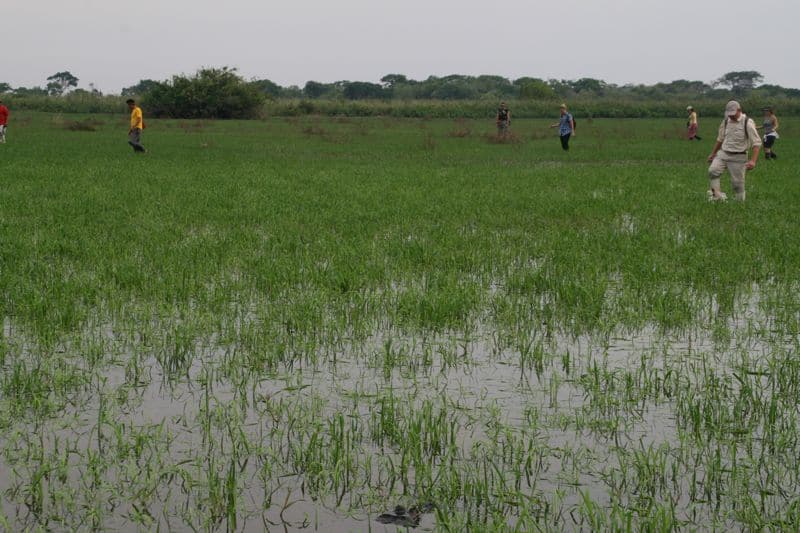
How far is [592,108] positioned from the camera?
69062 millimetres

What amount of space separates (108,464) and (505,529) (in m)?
2.01

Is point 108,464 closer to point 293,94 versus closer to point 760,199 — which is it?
point 760,199

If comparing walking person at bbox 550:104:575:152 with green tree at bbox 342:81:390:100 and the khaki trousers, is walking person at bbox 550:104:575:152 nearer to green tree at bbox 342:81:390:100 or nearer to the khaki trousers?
the khaki trousers

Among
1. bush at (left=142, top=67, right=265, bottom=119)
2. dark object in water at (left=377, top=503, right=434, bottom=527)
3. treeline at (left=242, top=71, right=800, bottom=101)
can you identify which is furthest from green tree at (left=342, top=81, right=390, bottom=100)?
dark object in water at (left=377, top=503, right=434, bottom=527)

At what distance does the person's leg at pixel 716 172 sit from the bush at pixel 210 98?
5026cm

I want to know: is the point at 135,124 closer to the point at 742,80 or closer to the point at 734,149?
the point at 734,149

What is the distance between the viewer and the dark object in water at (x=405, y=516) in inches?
156

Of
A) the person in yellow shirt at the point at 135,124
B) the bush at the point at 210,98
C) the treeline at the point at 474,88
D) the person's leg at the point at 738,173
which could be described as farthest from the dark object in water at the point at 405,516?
the treeline at the point at 474,88

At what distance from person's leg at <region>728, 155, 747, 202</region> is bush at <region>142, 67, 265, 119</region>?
165 feet

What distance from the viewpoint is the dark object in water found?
13.0 ft

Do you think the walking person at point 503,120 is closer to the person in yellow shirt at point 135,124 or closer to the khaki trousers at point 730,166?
the person in yellow shirt at point 135,124

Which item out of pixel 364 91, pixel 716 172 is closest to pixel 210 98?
pixel 716 172

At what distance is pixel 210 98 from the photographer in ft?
207

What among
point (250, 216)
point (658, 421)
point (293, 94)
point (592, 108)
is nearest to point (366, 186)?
point (250, 216)
